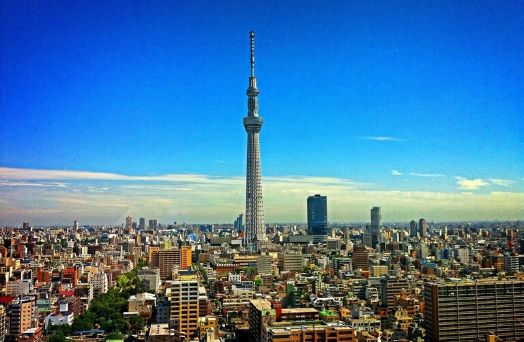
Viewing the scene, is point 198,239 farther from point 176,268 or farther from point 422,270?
point 422,270

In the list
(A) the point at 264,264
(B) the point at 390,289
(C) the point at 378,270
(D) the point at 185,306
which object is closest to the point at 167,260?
(A) the point at 264,264

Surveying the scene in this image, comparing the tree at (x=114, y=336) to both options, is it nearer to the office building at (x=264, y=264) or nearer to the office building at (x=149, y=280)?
the office building at (x=149, y=280)

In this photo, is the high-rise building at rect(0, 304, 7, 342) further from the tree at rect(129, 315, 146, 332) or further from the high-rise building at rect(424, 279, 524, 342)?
the high-rise building at rect(424, 279, 524, 342)

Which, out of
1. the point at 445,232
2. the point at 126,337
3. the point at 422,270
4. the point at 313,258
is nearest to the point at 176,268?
the point at 313,258

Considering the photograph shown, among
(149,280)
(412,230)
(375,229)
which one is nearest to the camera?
(149,280)

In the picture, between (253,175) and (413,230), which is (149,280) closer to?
(253,175)

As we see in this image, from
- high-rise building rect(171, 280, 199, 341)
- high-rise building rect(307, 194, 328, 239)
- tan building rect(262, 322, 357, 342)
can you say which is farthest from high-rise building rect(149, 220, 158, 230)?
tan building rect(262, 322, 357, 342)

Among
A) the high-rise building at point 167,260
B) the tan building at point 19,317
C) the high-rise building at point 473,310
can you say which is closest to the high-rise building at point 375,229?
the high-rise building at point 167,260
